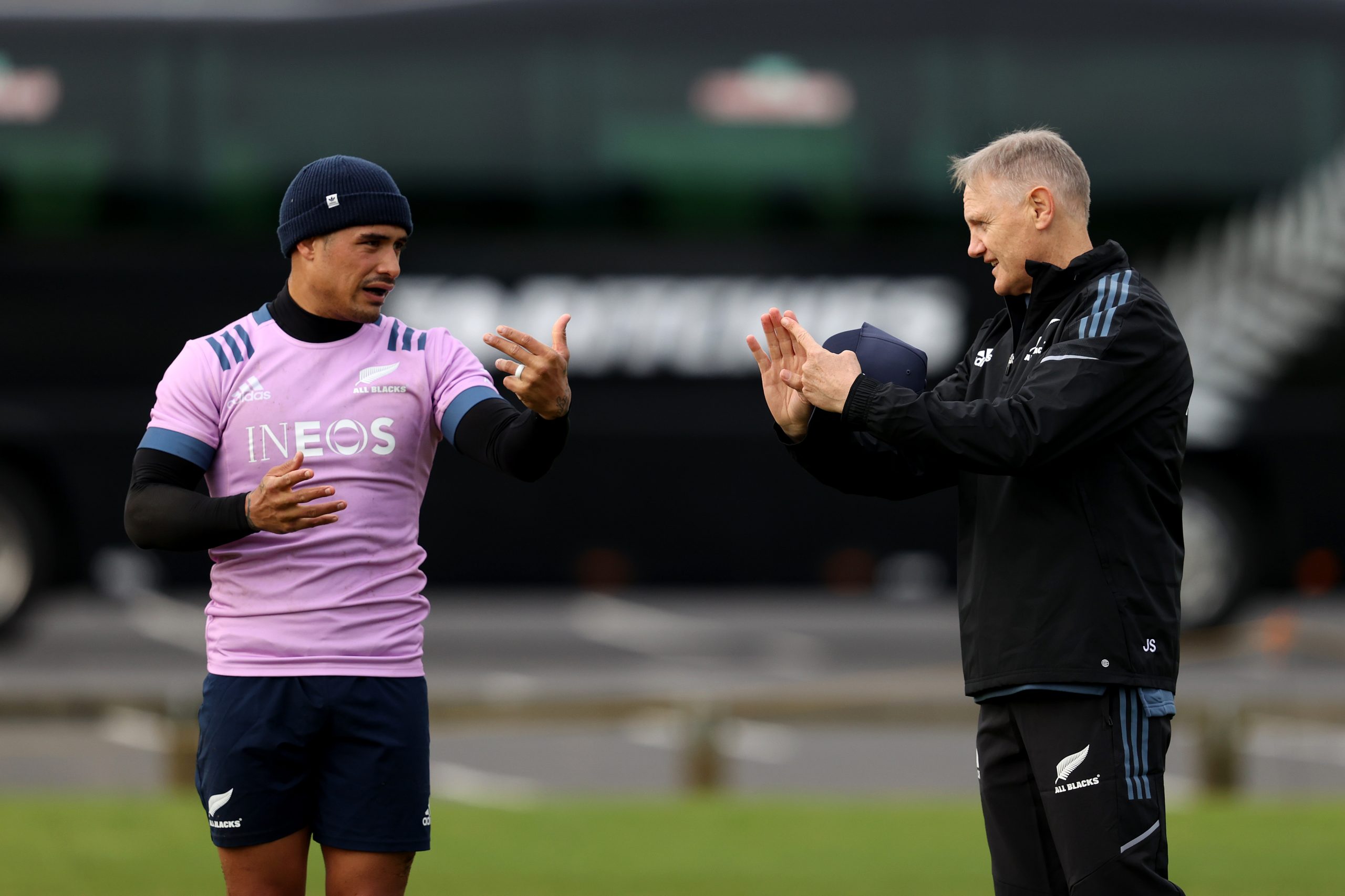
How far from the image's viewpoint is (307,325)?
4.17 metres

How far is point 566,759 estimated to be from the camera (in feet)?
35.0

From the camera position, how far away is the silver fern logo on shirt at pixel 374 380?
4.13 m

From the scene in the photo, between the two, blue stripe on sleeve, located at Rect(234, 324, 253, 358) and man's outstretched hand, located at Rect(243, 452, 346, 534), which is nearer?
man's outstretched hand, located at Rect(243, 452, 346, 534)

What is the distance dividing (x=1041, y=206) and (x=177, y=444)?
191 cm

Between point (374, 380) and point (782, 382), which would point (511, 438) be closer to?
point (374, 380)

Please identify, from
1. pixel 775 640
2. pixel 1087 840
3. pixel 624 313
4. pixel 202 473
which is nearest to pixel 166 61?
pixel 624 313

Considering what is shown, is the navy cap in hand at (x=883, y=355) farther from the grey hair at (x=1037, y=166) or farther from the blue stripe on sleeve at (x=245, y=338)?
the blue stripe on sleeve at (x=245, y=338)

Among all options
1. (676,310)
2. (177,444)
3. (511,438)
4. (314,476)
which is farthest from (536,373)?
(676,310)

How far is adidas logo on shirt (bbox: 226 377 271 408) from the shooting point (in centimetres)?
410

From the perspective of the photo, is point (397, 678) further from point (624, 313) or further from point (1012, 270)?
point (624, 313)

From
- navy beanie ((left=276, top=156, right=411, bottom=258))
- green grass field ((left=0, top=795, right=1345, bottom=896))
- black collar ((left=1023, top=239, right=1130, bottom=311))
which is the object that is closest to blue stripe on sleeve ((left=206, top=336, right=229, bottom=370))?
navy beanie ((left=276, top=156, right=411, bottom=258))

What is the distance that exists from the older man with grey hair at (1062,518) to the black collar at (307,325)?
94 cm

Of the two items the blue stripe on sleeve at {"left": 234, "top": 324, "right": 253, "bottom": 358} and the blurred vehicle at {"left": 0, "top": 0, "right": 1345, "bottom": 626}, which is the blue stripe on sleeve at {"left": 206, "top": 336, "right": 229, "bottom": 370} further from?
the blurred vehicle at {"left": 0, "top": 0, "right": 1345, "bottom": 626}

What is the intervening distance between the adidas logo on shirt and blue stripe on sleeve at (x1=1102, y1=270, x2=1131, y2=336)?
1767 mm
